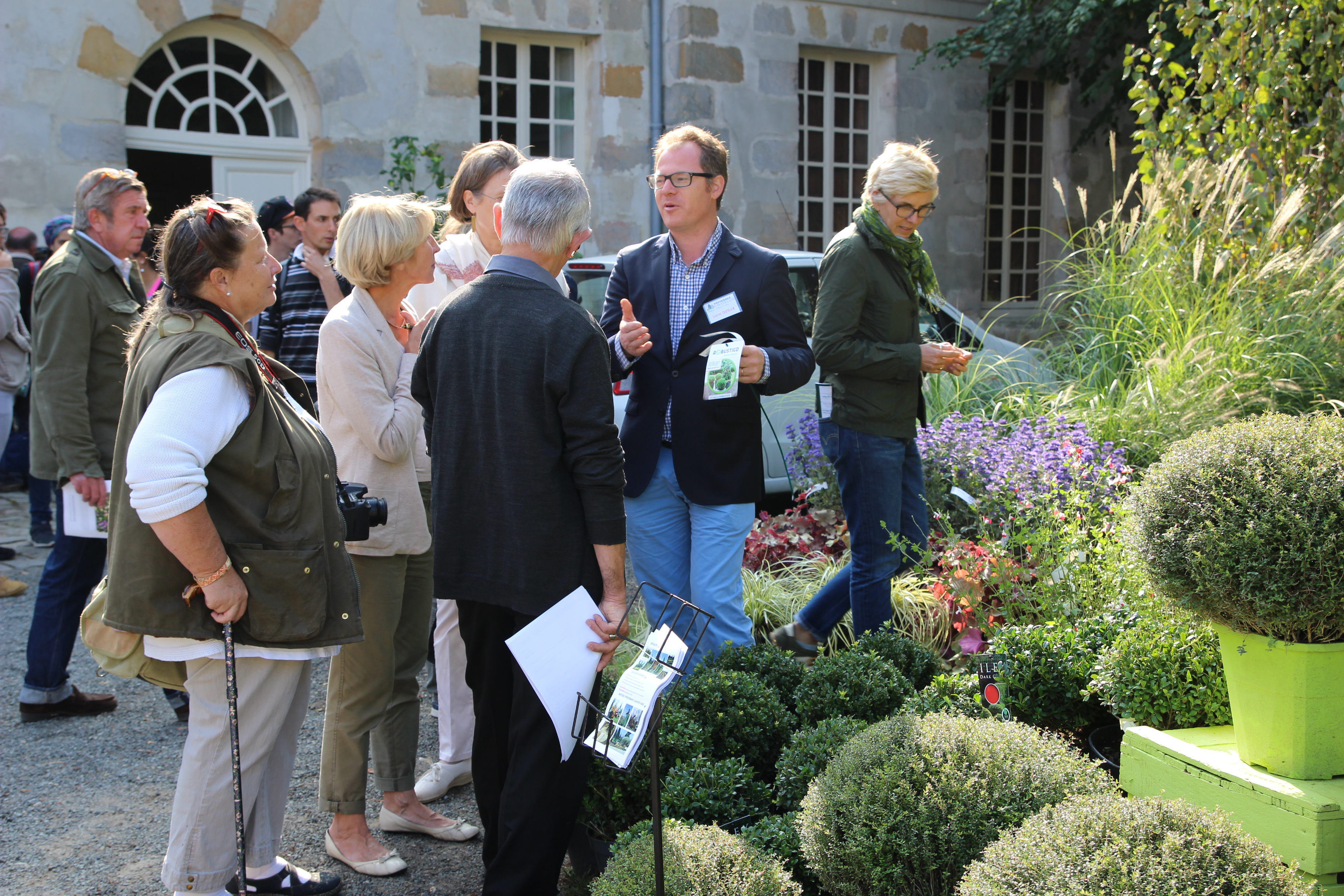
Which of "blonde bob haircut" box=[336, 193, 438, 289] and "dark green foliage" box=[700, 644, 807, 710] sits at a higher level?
"blonde bob haircut" box=[336, 193, 438, 289]

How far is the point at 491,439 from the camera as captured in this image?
2.50 metres

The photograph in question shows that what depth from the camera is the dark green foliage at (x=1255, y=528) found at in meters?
2.02

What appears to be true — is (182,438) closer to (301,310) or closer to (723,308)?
(723,308)

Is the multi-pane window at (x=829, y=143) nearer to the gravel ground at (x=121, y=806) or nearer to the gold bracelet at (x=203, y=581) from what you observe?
the gravel ground at (x=121, y=806)

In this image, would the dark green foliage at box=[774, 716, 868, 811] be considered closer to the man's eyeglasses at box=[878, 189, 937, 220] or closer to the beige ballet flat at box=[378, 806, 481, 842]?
the beige ballet flat at box=[378, 806, 481, 842]

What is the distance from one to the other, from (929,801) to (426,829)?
1706 mm

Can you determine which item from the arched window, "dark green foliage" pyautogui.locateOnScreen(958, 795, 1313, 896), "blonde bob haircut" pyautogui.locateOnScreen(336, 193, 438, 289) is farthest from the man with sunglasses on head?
the arched window

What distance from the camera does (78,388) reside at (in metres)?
3.88

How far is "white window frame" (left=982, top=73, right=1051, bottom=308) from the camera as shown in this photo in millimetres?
12070

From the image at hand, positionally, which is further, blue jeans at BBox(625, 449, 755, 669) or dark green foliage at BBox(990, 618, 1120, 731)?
blue jeans at BBox(625, 449, 755, 669)

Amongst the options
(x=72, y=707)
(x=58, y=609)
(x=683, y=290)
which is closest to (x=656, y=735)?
(x=683, y=290)

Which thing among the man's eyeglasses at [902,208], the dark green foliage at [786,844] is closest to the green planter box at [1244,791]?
the dark green foliage at [786,844]

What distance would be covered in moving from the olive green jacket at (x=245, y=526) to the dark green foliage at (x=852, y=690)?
1.32 meters

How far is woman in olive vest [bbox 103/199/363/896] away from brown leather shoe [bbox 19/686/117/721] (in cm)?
189
